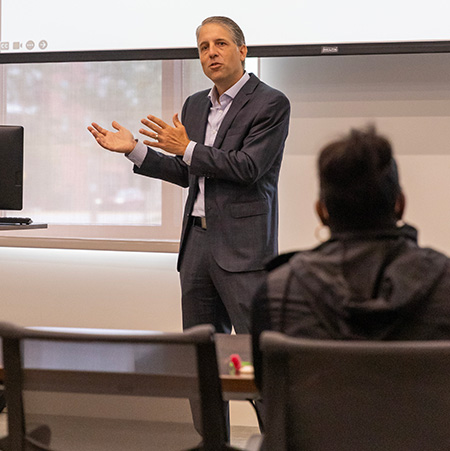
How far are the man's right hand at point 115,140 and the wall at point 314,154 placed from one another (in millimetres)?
1150

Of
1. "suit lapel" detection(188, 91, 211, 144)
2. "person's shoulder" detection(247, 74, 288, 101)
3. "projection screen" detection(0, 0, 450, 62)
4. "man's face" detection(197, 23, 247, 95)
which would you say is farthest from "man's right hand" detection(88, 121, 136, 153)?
"projection screen" detection(0, 0, 450, 62)

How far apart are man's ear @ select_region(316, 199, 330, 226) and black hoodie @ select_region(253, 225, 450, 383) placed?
5 centimetres

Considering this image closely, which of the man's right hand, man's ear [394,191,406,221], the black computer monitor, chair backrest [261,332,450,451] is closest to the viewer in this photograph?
chair backrest [261,332,450,451]

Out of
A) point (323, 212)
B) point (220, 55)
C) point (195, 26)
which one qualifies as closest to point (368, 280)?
point (323, 212)

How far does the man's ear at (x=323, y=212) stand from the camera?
1286mm

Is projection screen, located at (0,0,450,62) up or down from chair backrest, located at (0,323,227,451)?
up

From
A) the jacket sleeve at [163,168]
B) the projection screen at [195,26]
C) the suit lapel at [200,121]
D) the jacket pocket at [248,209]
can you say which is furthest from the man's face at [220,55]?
the projection screen at [195,26]

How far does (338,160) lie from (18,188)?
222 cm

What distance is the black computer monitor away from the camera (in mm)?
3121

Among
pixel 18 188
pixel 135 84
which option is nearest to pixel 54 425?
pixel 18 188

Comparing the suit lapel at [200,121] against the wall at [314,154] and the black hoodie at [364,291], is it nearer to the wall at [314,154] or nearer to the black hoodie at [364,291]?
the wall at [314,154]

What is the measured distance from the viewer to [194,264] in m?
2.83

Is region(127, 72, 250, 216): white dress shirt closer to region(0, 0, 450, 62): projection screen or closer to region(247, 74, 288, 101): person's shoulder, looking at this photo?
region(247, 74, 288, 101): person's shoulder

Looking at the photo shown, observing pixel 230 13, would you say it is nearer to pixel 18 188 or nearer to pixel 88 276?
pixel 18 188
